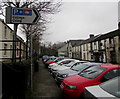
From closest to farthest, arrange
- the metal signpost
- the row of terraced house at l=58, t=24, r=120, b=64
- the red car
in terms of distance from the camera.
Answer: the metal signpost → the red car → the row of terraced house at l=58, t=24, r=120, b=64

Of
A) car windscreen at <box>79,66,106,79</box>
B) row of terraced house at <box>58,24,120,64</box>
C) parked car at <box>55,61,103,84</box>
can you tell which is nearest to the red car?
car windscreen at <box>79,66,106,79</box>

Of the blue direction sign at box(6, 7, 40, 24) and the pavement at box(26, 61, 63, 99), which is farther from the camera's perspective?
the pavement at box(26, 61, 63, 99)

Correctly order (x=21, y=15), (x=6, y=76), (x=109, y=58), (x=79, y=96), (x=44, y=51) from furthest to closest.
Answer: (x=44, y=51)
(x=109, y=58)
(x=79, y=96)
(x=21, y=15)
(x=6, y=76)

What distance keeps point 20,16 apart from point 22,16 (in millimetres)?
53

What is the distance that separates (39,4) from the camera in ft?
28.6

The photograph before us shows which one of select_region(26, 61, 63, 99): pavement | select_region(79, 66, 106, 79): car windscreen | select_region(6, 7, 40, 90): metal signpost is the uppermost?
select_region(6, 7, 40, 90): metal signpost

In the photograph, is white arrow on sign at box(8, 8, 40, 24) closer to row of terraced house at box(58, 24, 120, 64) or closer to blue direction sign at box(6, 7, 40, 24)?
blue direction sign at box(6, 7, 40, 24)

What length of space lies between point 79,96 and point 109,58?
1969 centimetres

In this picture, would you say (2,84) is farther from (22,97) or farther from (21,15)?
(21,15)

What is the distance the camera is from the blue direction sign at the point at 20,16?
285cm

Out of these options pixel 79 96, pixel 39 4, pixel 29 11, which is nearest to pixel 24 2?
pixel 39 4

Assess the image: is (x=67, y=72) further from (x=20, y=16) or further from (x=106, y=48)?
(x=106, y=48)

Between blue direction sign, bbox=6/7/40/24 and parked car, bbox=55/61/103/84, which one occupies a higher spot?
blue direction sign, bbox=6/7/40/24

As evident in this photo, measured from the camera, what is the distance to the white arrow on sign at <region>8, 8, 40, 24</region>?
9.39ft
